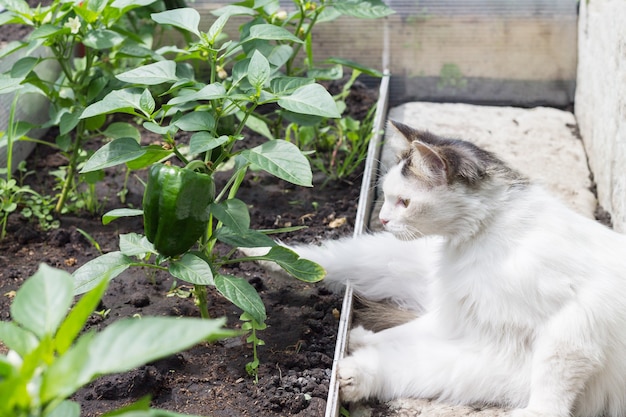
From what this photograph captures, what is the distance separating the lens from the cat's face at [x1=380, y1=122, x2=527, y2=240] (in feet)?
6.87

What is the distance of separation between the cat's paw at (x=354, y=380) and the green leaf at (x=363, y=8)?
1.43 metres

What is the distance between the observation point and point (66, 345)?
1136mm

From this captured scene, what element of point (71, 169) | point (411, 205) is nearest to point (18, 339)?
point (411, 205)

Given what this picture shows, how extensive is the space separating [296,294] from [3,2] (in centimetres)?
143

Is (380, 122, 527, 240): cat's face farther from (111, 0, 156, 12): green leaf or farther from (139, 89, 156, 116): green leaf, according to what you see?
(111, 0, 156, 12): green leaf

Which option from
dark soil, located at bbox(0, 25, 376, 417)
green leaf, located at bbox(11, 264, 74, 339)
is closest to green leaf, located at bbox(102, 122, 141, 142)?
dark soil, located at bbox(0, 25, 376, 417)

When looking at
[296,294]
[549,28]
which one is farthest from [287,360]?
[549,28]

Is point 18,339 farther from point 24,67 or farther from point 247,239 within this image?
point 24,67

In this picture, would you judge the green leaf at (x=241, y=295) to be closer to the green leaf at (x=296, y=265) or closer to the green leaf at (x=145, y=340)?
the green leaf at (x=296, y=265)

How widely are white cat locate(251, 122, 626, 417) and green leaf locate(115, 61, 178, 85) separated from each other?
69cm

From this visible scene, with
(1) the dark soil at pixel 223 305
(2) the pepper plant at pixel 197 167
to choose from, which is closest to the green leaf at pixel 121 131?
(1) the dark soil at pixel 223 305

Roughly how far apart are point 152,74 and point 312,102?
0.47 metres

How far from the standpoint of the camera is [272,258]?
7.51 ft

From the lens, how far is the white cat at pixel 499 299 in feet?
6.55
